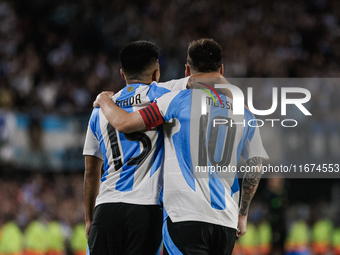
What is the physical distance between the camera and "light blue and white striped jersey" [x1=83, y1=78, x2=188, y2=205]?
3.26 meters

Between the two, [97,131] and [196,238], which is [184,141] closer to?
[196,238]

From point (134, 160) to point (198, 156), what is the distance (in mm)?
518

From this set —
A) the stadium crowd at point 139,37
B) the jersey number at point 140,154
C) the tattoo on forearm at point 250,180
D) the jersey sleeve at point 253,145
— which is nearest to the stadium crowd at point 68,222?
the stadium crowd at point 139,37

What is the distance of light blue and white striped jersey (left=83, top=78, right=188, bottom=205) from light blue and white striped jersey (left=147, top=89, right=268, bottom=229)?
159mm

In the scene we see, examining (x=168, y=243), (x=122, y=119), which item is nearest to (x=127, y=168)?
(x=122, y=119)

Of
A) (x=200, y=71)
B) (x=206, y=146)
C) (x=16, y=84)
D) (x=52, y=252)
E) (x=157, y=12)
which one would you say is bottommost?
(x=52, y=252)

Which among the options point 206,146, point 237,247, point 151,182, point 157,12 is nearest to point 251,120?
point 206,146

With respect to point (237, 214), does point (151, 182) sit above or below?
above

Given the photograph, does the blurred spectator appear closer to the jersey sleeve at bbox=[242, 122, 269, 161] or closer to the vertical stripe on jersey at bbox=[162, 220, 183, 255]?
the jersey sleeve at bbox=[242, 122, 269, 161]

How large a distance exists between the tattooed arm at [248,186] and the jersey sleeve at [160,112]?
74 cm

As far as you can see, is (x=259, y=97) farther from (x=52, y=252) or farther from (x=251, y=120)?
(x=251, y=120)

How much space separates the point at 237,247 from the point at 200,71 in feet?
24.2

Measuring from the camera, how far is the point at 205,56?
333 cm

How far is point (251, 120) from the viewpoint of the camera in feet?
10.8
